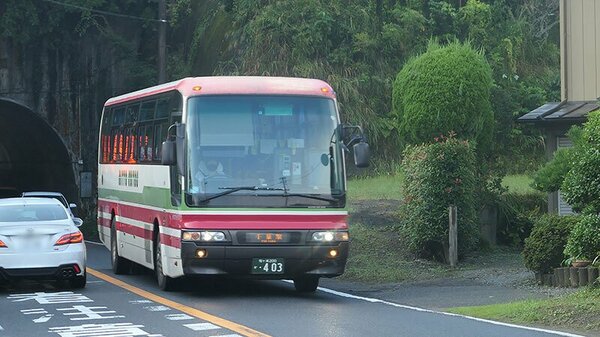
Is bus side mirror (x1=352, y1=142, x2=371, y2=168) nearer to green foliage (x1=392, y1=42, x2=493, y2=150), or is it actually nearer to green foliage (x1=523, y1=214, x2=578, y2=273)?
green foliage (x1=523, y1=214, x2=578, y2=273)

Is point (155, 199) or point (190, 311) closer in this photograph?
point (190, 311)

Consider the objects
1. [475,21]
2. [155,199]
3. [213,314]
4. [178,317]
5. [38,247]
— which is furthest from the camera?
[475,21]

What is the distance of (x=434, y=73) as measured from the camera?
24750mm

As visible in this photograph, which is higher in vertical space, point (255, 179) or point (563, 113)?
point (563, 113)

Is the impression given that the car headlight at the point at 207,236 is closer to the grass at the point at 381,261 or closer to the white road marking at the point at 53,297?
the white road marking at the point at 53,297

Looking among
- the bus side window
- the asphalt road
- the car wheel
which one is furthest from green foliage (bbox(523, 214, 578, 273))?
the car wheel

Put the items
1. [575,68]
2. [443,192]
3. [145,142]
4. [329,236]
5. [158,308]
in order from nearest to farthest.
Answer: [158,308] < [329,236] < [145,142] < [443,192] < [575,68]

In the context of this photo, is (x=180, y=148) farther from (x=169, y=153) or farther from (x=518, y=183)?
(x=518, y=183)

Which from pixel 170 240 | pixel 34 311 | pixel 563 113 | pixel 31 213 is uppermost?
pixel 563 113

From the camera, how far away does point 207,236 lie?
17.1 metres

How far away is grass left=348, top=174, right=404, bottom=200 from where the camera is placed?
30.3 meters

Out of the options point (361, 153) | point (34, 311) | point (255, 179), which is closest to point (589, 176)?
point (361, 153)

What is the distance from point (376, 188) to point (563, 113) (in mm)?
8117

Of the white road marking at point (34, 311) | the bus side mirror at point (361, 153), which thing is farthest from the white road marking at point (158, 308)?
the bus side mirror at point (361, 153)
